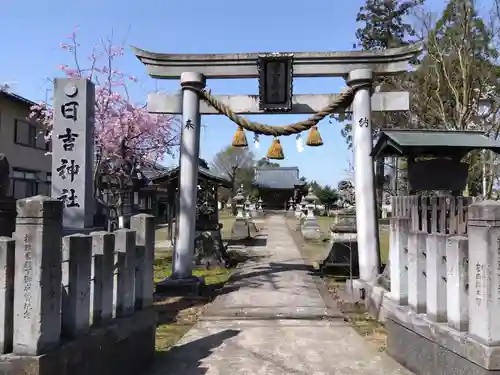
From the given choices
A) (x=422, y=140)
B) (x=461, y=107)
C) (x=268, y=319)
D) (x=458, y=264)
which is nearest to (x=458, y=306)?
(x=458, y=264)

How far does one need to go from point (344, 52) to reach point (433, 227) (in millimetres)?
5799

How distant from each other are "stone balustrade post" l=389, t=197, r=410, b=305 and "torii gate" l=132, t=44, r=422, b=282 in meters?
3.39

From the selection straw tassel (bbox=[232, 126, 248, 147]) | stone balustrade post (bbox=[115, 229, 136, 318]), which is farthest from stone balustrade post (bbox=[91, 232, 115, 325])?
straw tassel (bbox=[232, 126, 248, 147])

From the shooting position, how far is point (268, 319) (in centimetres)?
786

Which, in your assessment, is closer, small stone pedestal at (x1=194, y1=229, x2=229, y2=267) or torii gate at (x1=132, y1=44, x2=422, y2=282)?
torii gate at (x1=132, y1=44, x2=422, y2=282)

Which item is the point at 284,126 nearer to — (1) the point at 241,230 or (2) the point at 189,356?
(2) the point at 189,356

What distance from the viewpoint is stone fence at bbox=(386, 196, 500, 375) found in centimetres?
418

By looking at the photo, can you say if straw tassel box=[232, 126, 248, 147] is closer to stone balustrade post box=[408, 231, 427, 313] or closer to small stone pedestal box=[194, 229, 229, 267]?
small stone pedestal box=[194, 229, 229, 267]

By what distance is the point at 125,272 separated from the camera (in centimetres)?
530

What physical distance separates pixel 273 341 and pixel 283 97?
5.58 meters

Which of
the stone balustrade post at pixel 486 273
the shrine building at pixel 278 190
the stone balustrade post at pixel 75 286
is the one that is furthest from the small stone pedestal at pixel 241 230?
the shrine building at pixel 278 190

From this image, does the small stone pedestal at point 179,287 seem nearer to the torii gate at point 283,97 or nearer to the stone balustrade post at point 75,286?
the torii gate at point 283,97

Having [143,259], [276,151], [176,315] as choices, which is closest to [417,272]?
[143,259]

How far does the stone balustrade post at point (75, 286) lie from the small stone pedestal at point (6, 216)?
273 cm
